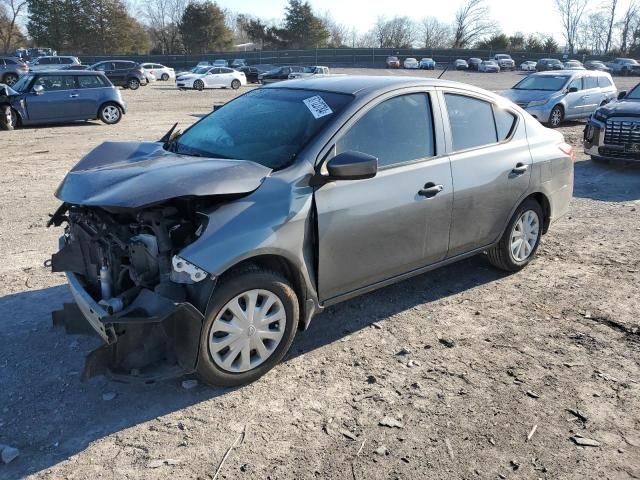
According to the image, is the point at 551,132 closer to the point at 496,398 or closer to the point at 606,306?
the point at 606,306

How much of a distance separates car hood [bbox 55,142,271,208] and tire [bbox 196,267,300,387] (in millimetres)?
541

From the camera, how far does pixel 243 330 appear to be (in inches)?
131

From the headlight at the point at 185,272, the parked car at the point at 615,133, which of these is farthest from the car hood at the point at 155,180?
the parked car at the point at 615,133

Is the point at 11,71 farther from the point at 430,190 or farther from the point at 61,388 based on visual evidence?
the point at 430,190

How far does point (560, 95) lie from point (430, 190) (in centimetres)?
1363

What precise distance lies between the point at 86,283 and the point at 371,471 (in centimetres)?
216

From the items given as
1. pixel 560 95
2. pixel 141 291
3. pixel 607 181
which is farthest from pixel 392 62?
pixel 141 291

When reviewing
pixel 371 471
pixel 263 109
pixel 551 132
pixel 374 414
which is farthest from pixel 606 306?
pixel 263 109

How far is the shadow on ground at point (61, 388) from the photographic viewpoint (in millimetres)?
2992

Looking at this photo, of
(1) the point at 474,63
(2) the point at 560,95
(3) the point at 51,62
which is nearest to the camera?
(2) the point at 560,95

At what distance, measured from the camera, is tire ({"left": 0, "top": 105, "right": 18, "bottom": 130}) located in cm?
1458

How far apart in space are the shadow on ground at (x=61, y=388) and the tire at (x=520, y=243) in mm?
847

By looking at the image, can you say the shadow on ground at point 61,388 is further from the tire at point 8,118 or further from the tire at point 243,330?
the tire at point 8,118

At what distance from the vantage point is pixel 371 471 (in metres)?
2.80
